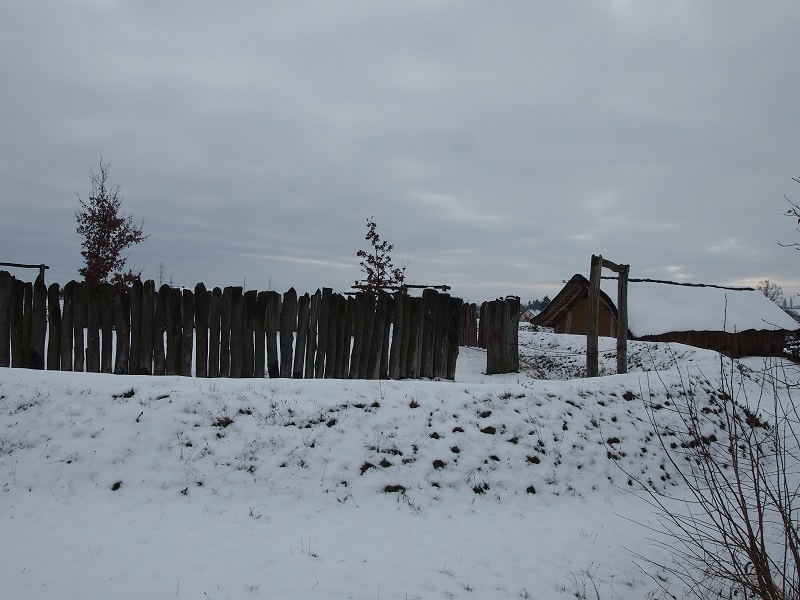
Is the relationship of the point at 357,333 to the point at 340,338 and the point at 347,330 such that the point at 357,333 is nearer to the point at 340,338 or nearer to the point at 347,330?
the point at 347,330

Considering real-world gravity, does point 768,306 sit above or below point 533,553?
above

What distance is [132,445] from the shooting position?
18.0ft

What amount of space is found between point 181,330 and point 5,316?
225 centimetres

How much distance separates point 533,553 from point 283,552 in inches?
81.7

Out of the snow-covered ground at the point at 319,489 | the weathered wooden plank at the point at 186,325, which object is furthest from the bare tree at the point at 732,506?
the weathered wooden plank at the point at 186,325

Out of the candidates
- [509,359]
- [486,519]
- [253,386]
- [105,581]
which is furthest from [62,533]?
[509,359]

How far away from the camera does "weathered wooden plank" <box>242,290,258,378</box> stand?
815 centimetres

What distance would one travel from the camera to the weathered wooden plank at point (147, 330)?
308 inches

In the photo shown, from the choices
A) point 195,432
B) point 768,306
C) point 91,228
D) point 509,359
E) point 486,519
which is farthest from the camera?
point 768,306

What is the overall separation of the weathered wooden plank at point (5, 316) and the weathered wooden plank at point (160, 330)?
185cm

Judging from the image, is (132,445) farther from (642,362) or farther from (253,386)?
(642,362)

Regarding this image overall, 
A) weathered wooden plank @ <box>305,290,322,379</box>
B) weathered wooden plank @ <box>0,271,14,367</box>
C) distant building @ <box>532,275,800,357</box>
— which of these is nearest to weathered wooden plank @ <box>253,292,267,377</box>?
weathered wooden plank @ <box>305,290,322,379</box>

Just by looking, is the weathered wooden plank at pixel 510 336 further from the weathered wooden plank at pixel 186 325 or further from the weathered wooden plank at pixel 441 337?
the weathered wooden plank at pixel 186 325

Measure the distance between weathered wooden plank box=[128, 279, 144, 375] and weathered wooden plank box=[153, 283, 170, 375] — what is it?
20 cm
